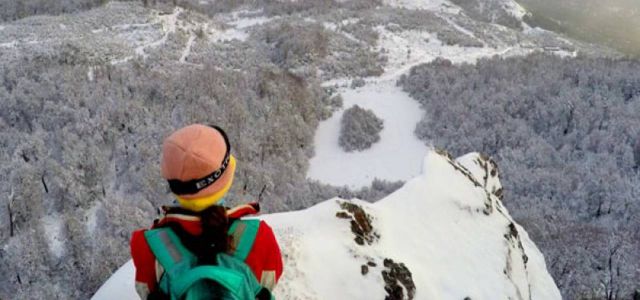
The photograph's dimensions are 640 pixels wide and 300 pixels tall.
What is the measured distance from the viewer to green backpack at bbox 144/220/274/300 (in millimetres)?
2207

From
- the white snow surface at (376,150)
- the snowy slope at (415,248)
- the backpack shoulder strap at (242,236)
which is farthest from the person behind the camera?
the white snow surface at (376,150)

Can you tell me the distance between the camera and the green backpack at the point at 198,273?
7.24ft

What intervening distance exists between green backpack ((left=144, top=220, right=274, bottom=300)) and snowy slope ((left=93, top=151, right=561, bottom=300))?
10.3ft

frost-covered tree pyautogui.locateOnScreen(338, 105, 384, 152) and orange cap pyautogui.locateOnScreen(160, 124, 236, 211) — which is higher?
orange cap pyautogui.locateOnScreen(160, 124, 236, 211)

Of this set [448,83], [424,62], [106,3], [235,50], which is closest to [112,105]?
[235,50]

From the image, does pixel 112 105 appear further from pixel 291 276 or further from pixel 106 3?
pixel 106 3

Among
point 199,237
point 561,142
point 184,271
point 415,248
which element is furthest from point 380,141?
point 184,271

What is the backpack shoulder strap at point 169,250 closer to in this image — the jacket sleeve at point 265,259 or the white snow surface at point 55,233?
the jacket sleeve at point 265,259

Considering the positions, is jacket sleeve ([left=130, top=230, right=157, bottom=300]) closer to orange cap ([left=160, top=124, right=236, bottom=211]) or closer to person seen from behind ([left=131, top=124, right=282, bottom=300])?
person seen from behind ([left=131, top=124, right=282, bottom=300])

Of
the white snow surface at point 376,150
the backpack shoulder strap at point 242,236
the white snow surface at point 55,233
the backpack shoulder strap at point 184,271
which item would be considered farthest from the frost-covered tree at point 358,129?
the backpack shoulder strap at point 184,271

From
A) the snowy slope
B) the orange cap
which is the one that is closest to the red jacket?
the orange cap

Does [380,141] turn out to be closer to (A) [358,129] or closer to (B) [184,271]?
(A) [358,129]

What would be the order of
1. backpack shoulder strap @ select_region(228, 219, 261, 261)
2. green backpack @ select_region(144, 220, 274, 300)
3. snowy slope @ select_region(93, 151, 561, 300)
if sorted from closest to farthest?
green backpack @ select_region(144, 220, 274, 300)
backpack shoulder strap @ select_region(228, 219, 261, 261)
snowy slope @ select_region(93, 151, 561, 300)

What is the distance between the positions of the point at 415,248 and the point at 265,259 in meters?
5.63
